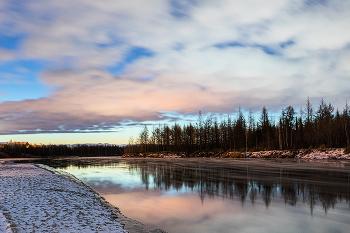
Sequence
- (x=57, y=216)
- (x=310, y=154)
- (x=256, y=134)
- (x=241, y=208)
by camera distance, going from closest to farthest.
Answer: (x=57, y=216) → (x=241, y=208) → (x=310, y=154) → (x=256, y=134)

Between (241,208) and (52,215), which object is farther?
(241,208)

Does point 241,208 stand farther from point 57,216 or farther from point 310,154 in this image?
point 310,154

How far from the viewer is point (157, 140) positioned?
340 ft

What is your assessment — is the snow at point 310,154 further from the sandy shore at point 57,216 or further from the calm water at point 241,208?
the sandy shore at point 57,216

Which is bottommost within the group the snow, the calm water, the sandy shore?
the snow

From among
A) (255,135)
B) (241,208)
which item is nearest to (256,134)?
(255,135)

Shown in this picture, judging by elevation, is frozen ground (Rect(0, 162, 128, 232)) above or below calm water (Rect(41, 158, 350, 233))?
above

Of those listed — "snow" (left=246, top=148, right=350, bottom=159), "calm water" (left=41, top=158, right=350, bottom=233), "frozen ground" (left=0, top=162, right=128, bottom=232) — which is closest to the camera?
"frozen ground" (left=0, top=162, right=128, bottom=232)

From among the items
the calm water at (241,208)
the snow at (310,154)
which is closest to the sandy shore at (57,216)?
the calm water at (241,208)

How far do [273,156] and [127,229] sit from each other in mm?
45884

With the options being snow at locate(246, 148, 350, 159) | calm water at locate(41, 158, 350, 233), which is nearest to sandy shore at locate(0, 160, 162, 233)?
calm water at locate(41, 158, 350, 233)

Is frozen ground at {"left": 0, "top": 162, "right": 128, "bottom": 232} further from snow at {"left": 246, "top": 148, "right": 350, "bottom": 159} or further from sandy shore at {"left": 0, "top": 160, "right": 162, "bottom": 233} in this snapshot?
snow at {"left": 246, "top": 148, "right": 350, "bottom": 159}

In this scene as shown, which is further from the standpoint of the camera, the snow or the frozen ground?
the snow

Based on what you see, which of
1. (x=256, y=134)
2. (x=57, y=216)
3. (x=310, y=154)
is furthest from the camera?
(x=256, y=134)
